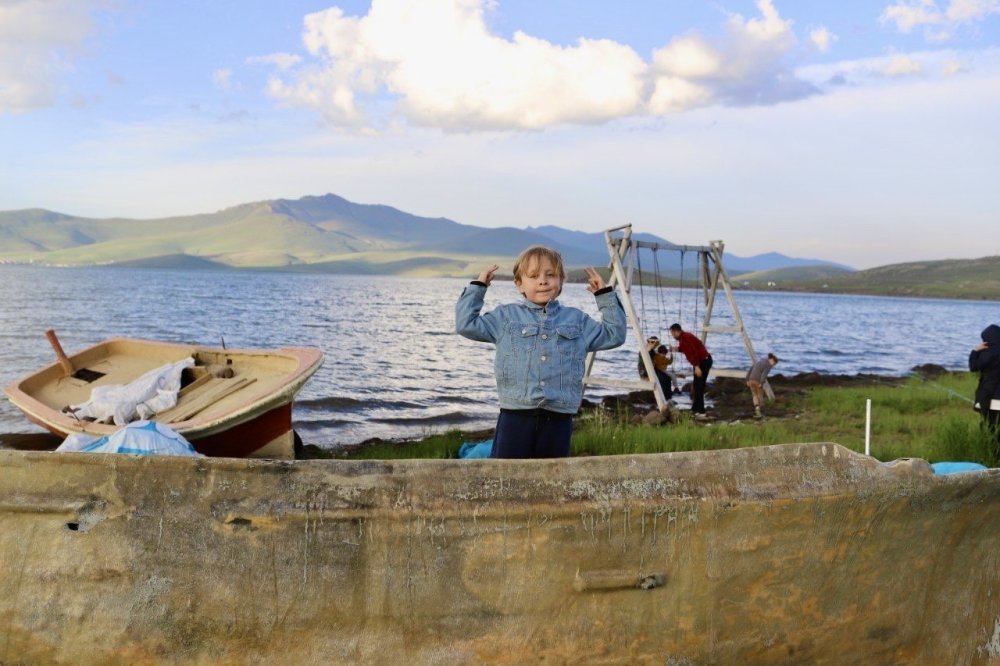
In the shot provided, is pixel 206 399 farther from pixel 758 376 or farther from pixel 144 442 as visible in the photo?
pixel 758 376

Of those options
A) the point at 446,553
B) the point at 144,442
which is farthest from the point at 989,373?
the point at 144,442

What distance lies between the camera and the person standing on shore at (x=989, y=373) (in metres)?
8.05

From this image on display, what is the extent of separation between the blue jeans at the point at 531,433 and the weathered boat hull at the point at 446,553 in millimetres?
956

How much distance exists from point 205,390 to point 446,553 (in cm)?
735

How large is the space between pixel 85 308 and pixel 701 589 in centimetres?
4916

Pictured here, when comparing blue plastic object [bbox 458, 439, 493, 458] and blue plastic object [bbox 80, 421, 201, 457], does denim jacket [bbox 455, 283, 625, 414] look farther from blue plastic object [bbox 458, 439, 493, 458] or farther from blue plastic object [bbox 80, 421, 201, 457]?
blue plastic object [bbox 458, 439, 493, 458]

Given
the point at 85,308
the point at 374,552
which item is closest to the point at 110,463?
the point at 374,552

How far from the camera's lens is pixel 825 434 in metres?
10.9

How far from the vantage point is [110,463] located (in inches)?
121

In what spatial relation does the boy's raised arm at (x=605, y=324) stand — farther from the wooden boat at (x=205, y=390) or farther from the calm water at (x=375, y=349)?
the calm water at (x=375, y=349)

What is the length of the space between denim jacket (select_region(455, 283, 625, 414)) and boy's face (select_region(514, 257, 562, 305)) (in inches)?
2.5

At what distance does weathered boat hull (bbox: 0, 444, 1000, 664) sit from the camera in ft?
10.2

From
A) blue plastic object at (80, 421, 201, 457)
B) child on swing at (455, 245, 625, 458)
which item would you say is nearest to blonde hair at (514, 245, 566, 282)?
child on swing at (455, 245, 625, 458)

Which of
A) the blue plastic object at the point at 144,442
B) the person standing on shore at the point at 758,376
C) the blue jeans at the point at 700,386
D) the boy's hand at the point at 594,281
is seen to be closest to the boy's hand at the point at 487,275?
the boy's hand at the point at 594,281
